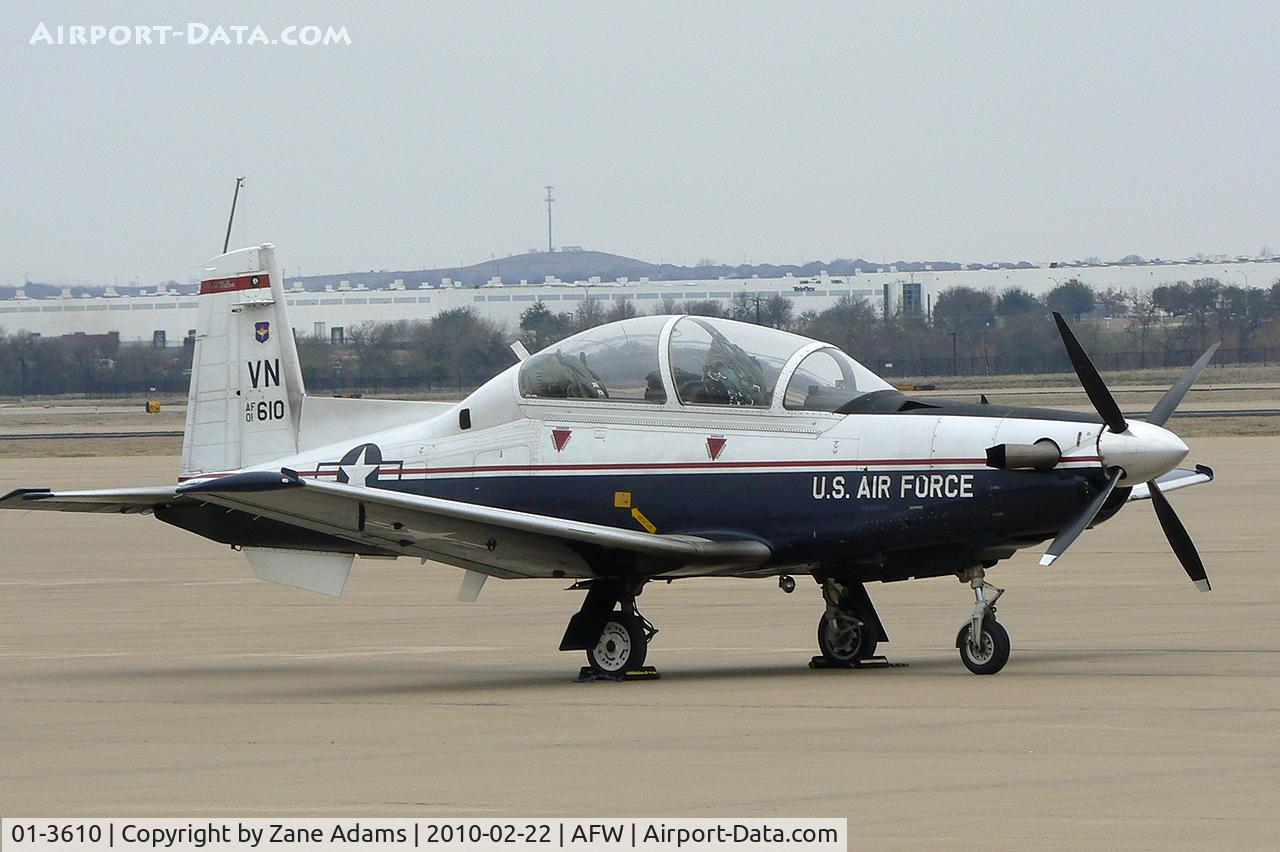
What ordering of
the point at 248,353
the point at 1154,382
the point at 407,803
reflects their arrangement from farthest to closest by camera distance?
the point at 1154,382 → the point at 248,353 → the point at 407,803

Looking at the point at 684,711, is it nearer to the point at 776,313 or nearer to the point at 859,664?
the point at 859,664

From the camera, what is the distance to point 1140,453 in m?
10.3

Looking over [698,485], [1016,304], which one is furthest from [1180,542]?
[1016,304]

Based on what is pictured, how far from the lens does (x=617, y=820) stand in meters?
6.95

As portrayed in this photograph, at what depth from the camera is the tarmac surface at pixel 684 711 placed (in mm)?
7266

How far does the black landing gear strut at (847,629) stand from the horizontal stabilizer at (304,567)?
329 cm

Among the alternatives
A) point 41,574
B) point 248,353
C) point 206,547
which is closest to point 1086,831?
point 248,353

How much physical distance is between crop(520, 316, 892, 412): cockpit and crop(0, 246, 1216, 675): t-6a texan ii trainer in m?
0.01

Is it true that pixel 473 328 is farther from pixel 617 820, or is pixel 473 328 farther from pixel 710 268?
pixel 710 268

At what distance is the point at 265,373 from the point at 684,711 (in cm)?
523

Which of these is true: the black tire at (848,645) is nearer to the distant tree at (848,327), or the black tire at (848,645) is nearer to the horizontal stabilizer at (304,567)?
the horizontal stabilizer at (304,567)

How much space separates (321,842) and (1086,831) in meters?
2.81

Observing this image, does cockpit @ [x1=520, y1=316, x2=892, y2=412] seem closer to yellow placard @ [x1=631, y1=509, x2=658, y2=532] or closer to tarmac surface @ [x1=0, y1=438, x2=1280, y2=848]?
yellow placard @ [x1=631, y1=509, x2=658, y2=532]

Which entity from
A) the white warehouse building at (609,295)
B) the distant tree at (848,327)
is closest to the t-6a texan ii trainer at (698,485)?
the white warehouse building at (609,295)
